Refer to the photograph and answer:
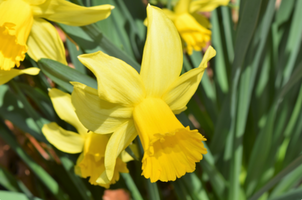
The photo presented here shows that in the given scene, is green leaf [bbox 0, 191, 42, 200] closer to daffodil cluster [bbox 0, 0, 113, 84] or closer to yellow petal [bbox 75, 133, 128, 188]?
yellow petal [bbox 75, 133, 128, 188]

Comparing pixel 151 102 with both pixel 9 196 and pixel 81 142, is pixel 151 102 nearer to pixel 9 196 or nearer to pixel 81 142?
pixel 81 142

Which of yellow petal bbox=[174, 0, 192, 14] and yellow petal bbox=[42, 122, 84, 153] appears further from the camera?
yellow petal bbox=[174, 0, 192, 14]

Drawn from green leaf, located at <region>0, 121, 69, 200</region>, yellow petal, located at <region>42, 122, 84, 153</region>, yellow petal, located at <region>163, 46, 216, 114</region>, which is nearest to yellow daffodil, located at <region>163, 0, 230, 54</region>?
yellow petal, located at <region>163, 46, 216, 114</region>

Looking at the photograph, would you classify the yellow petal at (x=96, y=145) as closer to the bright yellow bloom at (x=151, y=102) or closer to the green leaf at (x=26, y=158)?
the bright yellow bloom at (x=151, y=102)

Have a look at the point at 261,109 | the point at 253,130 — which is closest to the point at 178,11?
the point at 261,109

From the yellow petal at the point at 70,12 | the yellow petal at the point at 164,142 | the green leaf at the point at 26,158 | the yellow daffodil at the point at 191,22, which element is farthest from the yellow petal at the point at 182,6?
the green leaf at the point at 26,158
